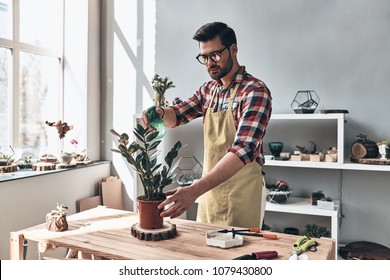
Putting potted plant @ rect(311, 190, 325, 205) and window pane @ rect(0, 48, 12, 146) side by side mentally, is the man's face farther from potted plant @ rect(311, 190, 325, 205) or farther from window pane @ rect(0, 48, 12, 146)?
window pane @ rect(0, 48, 12, 146)

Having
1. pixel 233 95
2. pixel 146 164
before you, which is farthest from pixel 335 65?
pixel 146 164

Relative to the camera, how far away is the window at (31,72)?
9.33 feet

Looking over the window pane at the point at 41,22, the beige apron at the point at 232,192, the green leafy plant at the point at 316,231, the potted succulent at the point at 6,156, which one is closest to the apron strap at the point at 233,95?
the beige apron at the point at 232,192

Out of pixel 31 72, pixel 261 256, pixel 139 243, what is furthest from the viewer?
pixel 31 72

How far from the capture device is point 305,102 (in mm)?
2777

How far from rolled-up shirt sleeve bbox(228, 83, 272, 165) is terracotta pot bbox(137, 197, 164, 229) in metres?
0.37

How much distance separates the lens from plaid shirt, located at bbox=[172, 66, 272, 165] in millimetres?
1500

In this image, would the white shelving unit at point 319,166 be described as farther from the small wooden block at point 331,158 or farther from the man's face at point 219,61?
the man's face at point 219,61

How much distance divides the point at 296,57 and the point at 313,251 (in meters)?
2.00

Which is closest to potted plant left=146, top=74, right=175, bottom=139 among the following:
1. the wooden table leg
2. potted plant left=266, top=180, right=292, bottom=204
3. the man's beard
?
the man's beard

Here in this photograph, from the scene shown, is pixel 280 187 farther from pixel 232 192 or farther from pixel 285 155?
pixel 232 192

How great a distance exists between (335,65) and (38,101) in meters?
2.41

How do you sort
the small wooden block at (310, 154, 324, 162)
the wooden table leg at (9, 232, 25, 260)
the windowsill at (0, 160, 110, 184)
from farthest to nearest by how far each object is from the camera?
the small wooden block at (310, 154, 324, 162)
the windowsill at (0, 160, 110, 184)
the wooden table leg at (9, 232, 25, 260)

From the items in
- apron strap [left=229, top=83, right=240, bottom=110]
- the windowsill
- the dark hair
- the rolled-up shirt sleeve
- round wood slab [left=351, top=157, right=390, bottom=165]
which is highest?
the dark hair
